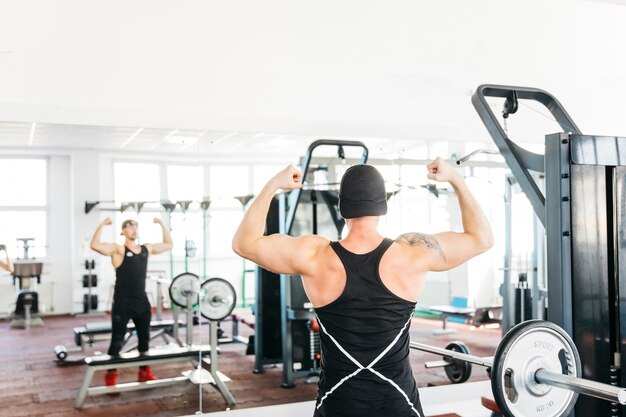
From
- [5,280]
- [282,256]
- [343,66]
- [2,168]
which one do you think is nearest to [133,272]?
[5,280]

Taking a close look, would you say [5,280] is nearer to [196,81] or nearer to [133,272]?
[133,272]

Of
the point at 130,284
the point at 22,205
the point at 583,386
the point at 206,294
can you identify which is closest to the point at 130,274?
the point at 130,284

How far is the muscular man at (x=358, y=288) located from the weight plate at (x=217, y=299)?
2168mm

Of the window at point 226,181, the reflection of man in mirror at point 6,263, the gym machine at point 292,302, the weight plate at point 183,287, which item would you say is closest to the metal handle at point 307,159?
the gym machine at point 292,302

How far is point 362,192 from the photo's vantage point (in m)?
1.70

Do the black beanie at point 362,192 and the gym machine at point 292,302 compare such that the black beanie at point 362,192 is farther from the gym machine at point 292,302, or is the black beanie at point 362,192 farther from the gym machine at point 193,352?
the gym machine at point 292,302

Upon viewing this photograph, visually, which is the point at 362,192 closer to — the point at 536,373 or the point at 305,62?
the point at 536,373

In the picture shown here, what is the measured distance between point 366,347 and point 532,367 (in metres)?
0.61

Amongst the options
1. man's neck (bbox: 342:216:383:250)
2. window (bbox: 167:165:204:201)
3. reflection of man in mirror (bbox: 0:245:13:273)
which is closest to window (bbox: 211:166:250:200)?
window (bbox: 167:165:204:201)

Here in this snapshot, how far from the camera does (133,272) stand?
3.67m

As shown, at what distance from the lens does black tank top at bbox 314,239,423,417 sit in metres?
1.67

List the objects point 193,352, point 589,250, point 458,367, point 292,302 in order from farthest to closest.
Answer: point 292,302
point 458,367
point 193,352
point 589,250

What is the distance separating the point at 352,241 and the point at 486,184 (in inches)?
129

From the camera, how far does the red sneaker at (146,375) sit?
373cm
